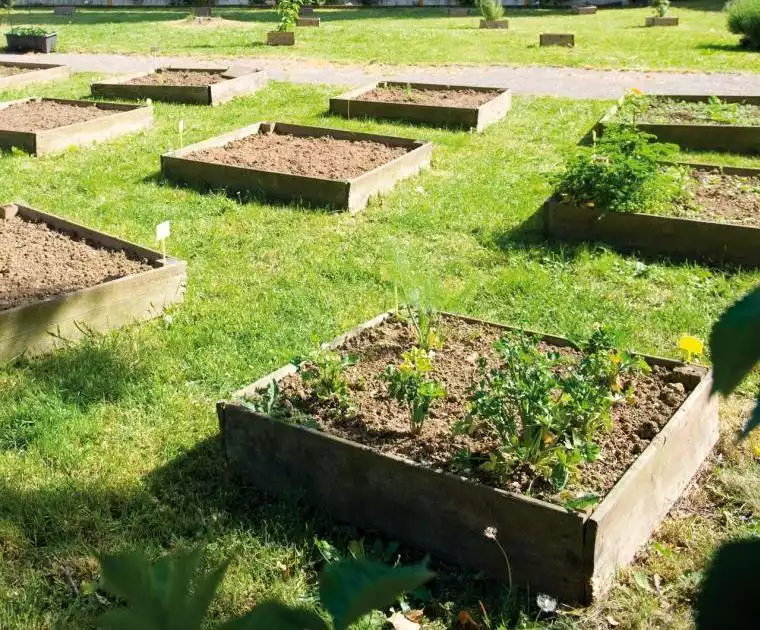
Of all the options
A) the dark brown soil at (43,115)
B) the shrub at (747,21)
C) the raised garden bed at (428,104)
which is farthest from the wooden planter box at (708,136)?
the shrub at (747,21)

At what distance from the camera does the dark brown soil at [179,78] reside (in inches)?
504

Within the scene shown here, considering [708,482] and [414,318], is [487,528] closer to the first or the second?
[708,482]

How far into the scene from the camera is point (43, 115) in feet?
34.7

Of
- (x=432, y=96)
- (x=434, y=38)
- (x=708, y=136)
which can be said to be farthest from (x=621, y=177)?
(x=434, y=38)

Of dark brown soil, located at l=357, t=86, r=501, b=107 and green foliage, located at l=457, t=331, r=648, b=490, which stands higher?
dark brown soil, located at l=357, t=86, r=501, b=107

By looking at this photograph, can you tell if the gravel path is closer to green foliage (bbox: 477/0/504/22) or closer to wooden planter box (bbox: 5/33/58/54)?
wooden planter box (bbox: 5/33/58/54)

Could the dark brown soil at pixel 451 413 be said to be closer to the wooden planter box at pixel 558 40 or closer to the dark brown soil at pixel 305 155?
the dark brown soil at pixel 305 155

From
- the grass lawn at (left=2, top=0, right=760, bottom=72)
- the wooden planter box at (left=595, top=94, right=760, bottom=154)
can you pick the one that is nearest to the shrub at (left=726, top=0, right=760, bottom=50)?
the grass lawn at (left=2, top=0, right=760, bottom=72)

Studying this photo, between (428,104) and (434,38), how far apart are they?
10.8 meters

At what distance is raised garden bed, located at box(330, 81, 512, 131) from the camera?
10.3 m

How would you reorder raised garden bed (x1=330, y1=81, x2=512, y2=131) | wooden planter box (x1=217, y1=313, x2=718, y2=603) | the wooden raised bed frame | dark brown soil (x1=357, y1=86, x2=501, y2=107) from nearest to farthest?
1. wooden planter box (x1=217, y1=313, x2=718, y2=603)
2. the wooden raised bed frame
3. raised garden bed (x1=330, y1=81, x2=512, y2=131)
4. dark brown soil (x1=357, y1=86, x2=501, y2=107)

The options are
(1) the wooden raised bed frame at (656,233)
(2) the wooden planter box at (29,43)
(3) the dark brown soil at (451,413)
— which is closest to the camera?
(3) the dark brown soil at (451,413)

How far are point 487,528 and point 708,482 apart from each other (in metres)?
1.19

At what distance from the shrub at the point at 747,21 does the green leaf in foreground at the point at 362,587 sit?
19.9m
